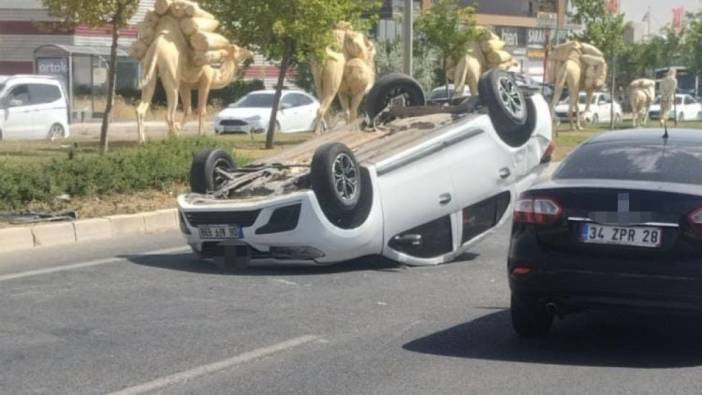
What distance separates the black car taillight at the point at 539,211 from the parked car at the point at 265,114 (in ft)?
85.4

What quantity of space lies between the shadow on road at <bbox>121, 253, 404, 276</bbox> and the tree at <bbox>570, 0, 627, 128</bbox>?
32756mm

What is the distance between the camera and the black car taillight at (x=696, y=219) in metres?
7.48

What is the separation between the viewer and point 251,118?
34.5 metres

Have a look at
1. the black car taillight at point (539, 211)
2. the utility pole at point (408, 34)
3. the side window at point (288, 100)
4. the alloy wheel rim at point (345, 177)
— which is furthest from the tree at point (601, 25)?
the black car taillight at point (539, 211)

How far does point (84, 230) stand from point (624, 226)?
713cm

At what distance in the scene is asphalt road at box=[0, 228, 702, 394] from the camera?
7312 mm

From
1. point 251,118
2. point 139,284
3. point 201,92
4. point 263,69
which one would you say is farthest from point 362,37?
point 263,69

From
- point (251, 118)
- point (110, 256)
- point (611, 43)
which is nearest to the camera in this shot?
point (110, 256)

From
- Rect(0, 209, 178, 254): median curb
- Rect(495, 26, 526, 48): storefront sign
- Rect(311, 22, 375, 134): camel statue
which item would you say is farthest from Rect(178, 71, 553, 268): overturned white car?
Result: Rect(495, 26, 526, 48): storefront sign

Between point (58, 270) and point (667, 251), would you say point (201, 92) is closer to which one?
point (58, 270)

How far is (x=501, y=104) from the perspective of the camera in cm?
1163

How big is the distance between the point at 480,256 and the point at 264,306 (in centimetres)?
340

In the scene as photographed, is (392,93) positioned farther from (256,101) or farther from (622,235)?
(256,101)

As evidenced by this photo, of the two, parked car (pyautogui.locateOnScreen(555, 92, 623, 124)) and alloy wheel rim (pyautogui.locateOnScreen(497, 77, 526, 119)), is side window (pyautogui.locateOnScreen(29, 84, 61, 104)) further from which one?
parked car (pyautogui.locateOnScreen(555, 92, 623, 124))
